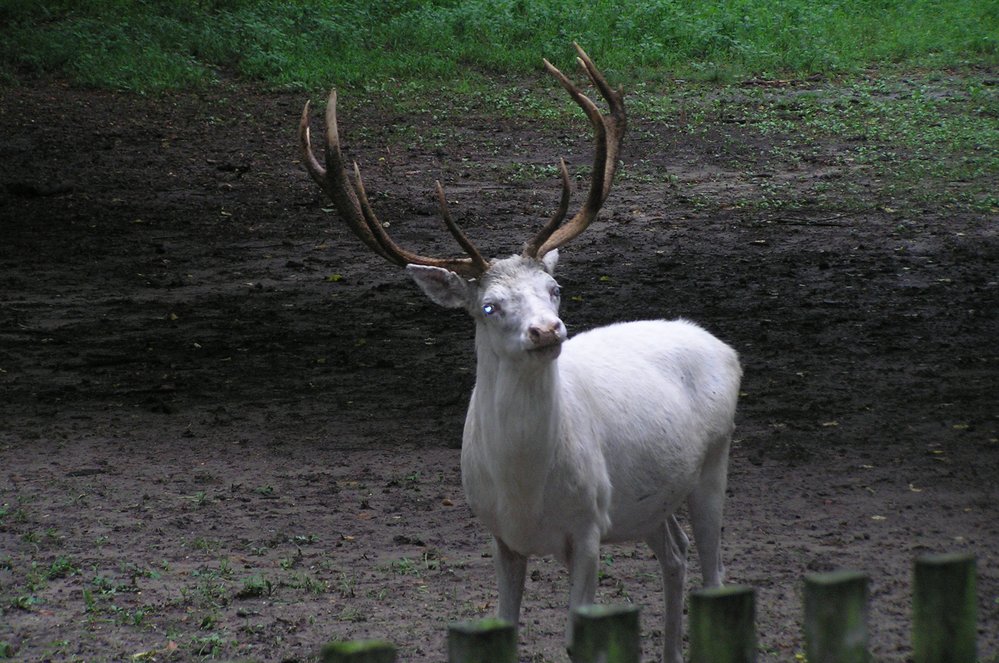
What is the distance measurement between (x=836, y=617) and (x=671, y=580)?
2711mm

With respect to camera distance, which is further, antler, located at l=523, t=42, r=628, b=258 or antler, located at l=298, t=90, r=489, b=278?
antler, located at l=523, t=42, r=628, b=258

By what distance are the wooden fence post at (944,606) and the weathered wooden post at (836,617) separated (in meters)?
0.14

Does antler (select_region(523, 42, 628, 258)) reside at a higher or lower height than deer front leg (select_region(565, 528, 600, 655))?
higher

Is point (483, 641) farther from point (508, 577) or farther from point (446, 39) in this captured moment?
point (446, 39)

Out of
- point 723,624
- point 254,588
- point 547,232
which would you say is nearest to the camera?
point 723,624

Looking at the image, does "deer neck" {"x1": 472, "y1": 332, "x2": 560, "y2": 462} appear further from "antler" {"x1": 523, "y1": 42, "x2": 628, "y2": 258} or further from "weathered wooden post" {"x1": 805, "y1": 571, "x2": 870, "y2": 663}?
"weathered wooden post" {"x1": 805, "y1": 571, "x2": 870, "y2": 663}

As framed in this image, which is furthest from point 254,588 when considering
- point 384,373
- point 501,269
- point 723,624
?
point 723,624

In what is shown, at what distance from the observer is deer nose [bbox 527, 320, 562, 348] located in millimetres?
4055

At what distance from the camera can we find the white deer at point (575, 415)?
4316 mm

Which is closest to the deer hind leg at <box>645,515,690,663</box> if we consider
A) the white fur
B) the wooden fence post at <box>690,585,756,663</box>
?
the white fur

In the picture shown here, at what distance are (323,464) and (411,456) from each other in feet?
1.57

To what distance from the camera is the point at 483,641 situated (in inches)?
89.4

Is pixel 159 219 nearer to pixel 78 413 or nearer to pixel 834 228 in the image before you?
pixel 78 413

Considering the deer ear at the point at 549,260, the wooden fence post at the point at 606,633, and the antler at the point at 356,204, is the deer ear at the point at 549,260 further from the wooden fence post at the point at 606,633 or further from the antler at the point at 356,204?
the wooden fence post at the point at 606,633
